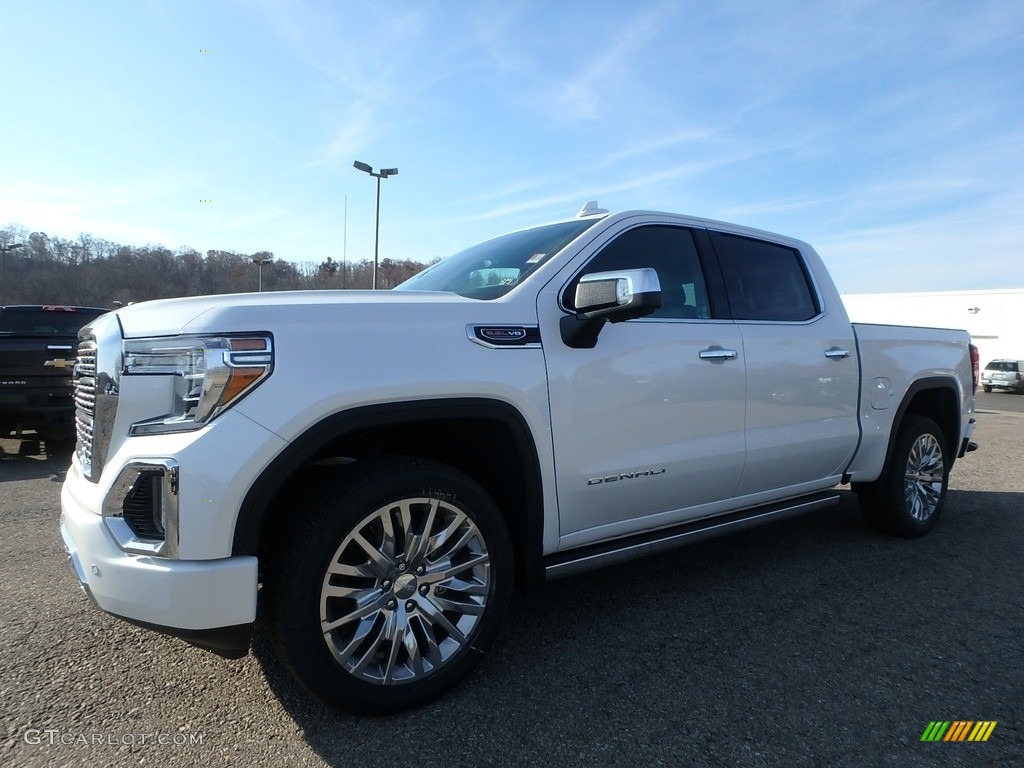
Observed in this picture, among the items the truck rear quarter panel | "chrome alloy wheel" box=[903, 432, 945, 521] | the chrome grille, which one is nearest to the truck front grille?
the chrome grille

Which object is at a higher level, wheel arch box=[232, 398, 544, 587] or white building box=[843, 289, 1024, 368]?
white building box=[843, 289, 1024, 368]


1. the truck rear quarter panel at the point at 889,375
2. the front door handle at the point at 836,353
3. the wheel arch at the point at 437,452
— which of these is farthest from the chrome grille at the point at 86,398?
the truck rear quarter panel at the point at 889,375

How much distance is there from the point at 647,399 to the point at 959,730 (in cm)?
163

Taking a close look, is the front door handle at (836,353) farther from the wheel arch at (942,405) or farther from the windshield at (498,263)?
the windshield at (498,263)

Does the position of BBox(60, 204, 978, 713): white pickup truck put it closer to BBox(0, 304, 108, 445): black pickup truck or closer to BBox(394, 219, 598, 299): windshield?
BBox(394, 219, 598, 299): windshield

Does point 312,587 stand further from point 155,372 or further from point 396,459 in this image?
point 155,372

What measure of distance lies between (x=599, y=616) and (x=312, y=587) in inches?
64.2

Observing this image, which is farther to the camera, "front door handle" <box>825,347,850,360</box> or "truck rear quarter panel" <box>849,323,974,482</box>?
"truck rear quarter panel" <box>849,323,974,482</box>

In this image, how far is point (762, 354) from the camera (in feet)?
11.7

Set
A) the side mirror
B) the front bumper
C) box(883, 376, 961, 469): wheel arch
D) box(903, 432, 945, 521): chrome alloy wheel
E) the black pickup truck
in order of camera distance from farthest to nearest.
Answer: the black pickup truck < box(883, 376, 961, 469): wheel arch < box(903, 432, 945, 521): chrome alloy wheel < the side mirror < the front bumper

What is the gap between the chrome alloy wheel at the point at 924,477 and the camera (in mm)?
4645

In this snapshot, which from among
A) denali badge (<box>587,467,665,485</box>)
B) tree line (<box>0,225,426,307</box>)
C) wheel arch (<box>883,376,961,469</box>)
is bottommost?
denali badge (<box>587,467,665,485</box>)

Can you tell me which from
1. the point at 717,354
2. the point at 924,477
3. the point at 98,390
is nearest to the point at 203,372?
the point at 98,390

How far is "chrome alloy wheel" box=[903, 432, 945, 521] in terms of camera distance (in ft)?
15.2
